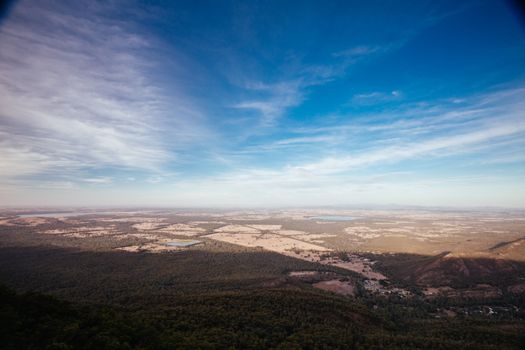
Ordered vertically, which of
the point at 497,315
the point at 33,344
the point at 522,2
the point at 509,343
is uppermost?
the point at 522,2

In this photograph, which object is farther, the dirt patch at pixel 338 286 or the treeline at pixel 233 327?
the dirt patch at pixel 338 286

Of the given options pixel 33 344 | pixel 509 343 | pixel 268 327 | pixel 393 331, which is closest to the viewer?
pixel 33 344

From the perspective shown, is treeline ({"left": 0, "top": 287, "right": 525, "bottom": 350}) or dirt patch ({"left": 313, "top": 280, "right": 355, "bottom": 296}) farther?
dirt patch ({"left": 313, "top": 280, "right": 355, "bottom": 296})

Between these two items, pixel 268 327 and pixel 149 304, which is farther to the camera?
pixel 149 304

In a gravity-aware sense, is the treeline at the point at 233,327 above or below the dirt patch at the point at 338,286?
above

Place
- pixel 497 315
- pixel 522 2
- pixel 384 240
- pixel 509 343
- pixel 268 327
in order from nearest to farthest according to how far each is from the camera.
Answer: pixel 522 2
pixel 509 343
pixel 268 327
pixel 497 315
pixel 384 240

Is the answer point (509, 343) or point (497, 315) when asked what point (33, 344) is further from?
point (497, 315)

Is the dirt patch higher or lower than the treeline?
lower

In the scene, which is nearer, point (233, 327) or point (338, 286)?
point (233, 327)

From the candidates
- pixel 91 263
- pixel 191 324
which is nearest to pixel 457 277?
pixel 191 324

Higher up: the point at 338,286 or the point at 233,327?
the point at 233,327

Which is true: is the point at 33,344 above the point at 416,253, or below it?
above
